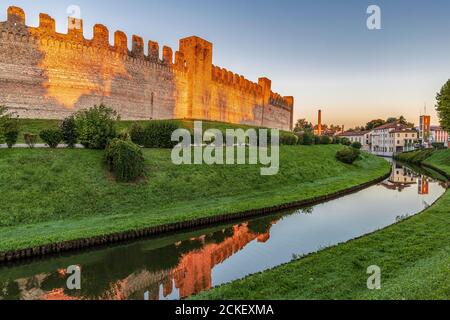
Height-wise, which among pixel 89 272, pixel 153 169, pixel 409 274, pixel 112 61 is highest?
pixel 112 61

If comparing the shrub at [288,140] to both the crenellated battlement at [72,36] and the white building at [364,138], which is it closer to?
the crenellated battlement at [72,36]

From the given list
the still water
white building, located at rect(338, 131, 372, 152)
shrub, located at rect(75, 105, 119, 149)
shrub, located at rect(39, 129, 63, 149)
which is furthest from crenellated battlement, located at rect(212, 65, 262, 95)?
white building, located at rect(338, 131, 372, 152)

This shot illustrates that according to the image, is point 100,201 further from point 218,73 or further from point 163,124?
point 218,73

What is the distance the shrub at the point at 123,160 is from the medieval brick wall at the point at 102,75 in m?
14.8

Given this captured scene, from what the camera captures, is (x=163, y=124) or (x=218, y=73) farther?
(x=218, y=73)

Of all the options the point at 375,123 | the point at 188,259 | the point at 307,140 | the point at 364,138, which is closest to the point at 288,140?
the point at 307,140

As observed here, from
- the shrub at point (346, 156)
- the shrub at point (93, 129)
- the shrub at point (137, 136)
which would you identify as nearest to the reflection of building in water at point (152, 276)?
the shrub at point (93, 129)

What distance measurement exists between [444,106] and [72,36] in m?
42.7

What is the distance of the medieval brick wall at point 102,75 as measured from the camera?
84.0ft

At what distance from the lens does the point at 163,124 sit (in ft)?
69.9

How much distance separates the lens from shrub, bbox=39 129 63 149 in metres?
16.9

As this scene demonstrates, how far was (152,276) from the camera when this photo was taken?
26.7 feet
